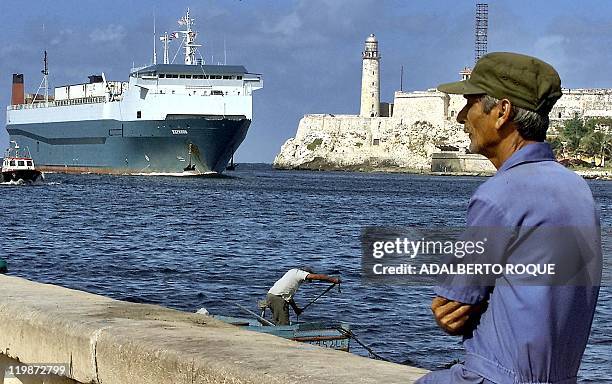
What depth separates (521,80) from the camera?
2.08m

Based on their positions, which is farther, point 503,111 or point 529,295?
point 503,111

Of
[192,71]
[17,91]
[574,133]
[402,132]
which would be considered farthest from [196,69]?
[402,132]

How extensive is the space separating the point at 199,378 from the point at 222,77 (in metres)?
61.1

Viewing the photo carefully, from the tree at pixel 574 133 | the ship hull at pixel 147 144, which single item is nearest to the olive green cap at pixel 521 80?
the ship hull at pixel 147 144

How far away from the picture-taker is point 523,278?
2014 mm

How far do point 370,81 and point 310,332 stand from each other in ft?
392

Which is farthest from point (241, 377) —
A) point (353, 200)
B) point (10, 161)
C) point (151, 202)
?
point (10, 161)

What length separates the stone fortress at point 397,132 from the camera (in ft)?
388

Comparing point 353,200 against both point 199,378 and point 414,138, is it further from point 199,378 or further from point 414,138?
point 414,138

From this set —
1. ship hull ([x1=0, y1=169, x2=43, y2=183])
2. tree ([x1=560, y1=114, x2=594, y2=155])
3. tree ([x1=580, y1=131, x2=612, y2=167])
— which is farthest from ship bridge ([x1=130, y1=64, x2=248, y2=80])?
tree ([x1=580, y1=131, x2=612, y2=167])

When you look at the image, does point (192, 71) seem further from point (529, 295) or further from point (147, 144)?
point (529, 295)

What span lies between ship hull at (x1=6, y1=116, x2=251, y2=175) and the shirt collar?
59.2 meters

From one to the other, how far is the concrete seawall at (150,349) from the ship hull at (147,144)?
57637 millimetres

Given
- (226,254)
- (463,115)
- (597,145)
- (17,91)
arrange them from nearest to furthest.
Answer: (463,115) < (226,254) < (17,91) < (597,145)
